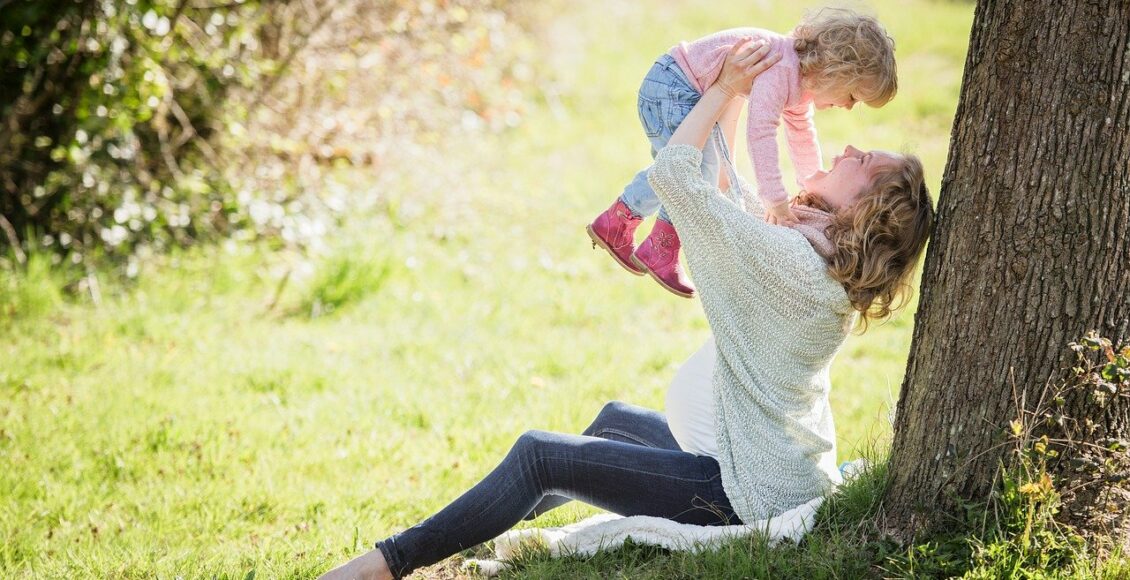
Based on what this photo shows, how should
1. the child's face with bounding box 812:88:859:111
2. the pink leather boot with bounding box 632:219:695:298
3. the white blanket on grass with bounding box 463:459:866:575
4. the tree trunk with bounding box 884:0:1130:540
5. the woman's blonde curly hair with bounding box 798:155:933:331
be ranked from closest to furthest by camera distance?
the tree trunk with bounding box 884:0:1130:540 → the woman's blonde curly hair with bounding box 798:155:933:331 → the white blanket on grass with bounding box 463:459:866:575 → the child's face with bounding box 812:88:859:111 → the pink leather boot with bounding box 632:219:695:298

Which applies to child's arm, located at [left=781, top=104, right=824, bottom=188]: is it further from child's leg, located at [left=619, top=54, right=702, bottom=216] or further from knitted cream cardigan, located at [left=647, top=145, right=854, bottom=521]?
knitted cream cardigan, located at [left=647, top=145, right=854, bottom=521]

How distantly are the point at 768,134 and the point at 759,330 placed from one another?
0.56m

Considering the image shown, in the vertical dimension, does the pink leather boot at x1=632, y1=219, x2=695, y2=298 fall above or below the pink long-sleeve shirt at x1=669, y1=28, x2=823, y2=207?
below

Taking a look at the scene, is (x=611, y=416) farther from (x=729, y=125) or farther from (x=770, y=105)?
(x=770, y=105)

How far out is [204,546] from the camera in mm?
3326

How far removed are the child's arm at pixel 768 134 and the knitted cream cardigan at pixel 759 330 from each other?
180 millimetres

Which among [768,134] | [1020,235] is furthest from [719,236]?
[1020,235]

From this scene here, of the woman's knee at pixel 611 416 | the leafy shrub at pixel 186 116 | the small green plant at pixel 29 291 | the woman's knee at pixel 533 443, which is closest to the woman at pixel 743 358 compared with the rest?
the woman's knee at pixel 533 443

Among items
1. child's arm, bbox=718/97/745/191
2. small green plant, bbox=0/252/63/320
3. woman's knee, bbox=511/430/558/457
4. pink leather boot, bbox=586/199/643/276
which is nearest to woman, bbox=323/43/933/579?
woman's knee, bbox=511/430/558/457

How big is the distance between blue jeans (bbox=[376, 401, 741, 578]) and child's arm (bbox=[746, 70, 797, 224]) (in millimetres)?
745

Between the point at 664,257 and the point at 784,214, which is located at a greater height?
the point at 784,214

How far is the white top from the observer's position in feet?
9.40

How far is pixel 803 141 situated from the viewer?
9.90 feet

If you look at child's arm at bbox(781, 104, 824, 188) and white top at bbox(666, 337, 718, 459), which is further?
child's arm at bbox(781, 104, 824, 188)
